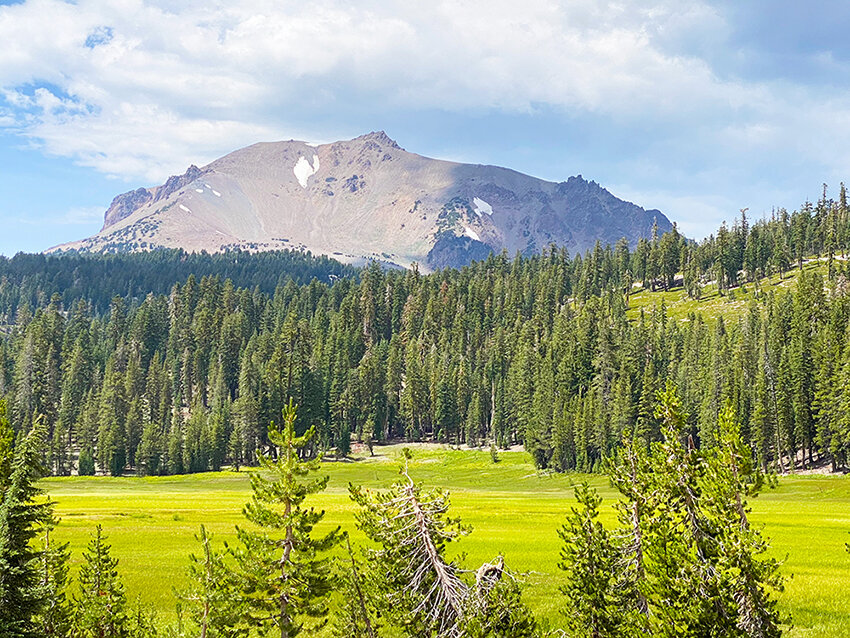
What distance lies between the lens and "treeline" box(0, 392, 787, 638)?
1767cm

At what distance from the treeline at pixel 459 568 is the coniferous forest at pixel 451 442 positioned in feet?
0.26

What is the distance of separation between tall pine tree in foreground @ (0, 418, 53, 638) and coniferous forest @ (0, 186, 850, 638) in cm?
7

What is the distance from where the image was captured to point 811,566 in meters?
38.6

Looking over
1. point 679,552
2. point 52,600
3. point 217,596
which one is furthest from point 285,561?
point 679,552

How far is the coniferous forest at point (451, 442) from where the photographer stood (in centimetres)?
1831

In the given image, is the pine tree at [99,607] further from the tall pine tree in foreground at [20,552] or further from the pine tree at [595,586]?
the pine tree at [595,586]

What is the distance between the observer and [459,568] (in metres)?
18.5

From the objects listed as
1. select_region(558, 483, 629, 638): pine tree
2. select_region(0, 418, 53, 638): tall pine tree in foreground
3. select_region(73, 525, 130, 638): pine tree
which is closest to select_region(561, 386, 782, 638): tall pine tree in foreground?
select_region(558, 483, 629, 638): pine tree

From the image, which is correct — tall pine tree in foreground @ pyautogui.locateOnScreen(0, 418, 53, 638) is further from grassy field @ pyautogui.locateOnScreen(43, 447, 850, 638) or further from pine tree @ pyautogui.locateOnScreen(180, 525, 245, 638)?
grassy field @ pyautogui.locateOnScreen(43, 447, 850, 638)

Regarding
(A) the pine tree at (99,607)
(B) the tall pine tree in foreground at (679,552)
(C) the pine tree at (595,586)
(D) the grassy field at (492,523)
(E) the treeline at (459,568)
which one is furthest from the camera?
(D) the grassy field at (492,523)

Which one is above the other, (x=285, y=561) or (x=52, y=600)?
(x=285, y=561)

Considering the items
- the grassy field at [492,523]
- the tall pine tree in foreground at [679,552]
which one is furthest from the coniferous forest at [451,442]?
the grassy field at [492,523]

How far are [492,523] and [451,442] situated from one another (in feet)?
377

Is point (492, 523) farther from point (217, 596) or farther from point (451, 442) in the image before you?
point (451, 442)
